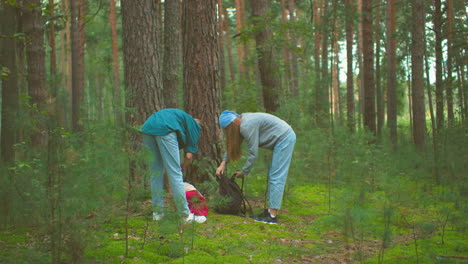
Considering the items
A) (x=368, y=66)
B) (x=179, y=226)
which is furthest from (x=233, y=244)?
(x=368, y=66)

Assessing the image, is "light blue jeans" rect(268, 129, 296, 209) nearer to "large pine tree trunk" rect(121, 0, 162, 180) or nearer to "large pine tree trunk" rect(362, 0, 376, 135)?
"large pine tree trunk" rect(121, 0, 162, 180)

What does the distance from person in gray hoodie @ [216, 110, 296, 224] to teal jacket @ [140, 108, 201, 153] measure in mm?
519

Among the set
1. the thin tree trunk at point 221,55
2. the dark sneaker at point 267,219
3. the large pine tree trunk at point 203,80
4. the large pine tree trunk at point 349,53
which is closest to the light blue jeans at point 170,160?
the dark sneaker at point 267,219

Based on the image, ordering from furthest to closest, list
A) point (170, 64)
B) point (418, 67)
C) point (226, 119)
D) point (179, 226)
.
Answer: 1. point (418, 67)
2. point (170, 64)
3. point (226, 119)
4. point (179, 226)

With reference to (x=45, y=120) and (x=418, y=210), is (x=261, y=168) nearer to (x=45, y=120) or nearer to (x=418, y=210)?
(x=418, y=210)

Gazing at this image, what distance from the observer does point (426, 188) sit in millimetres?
9156

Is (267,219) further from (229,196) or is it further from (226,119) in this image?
(226,119)

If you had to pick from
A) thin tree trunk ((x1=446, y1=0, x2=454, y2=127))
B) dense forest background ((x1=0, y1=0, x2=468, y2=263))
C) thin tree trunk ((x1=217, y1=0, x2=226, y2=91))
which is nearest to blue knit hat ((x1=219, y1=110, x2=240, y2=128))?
dense forest background ((x1=0, y1=0, x2=468, y2=263))

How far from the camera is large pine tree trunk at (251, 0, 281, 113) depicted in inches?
438

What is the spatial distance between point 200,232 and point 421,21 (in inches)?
355

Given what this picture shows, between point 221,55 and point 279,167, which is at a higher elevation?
point 221,55

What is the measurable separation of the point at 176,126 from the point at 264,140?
138cm

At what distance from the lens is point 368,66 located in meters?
14.1

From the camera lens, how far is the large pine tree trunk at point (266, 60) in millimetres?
11125
